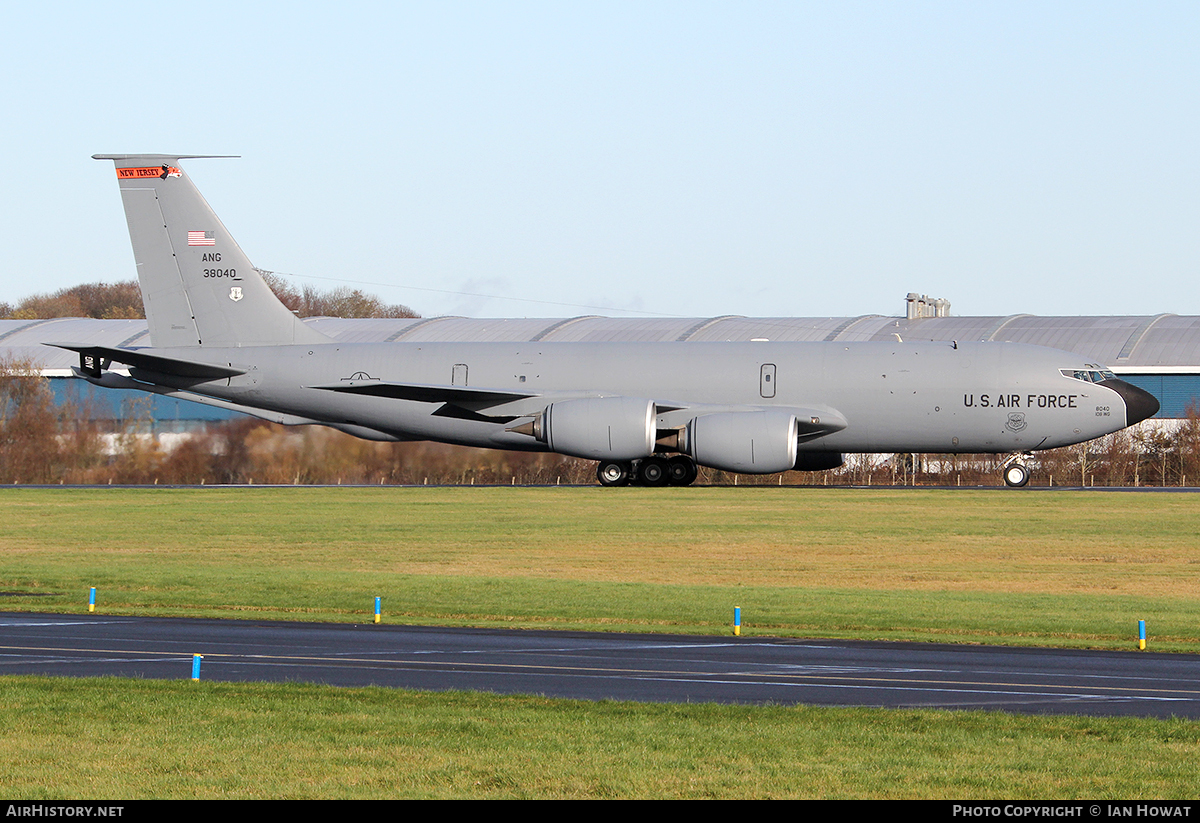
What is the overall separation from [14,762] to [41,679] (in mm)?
4737

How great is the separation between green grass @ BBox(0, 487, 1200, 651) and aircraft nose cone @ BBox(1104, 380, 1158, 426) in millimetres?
2837

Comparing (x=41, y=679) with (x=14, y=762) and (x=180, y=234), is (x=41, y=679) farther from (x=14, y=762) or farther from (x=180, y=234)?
(x=180, y=234)

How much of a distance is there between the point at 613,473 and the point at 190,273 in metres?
16.7

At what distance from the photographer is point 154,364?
53.5 m

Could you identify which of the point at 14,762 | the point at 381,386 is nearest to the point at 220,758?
the point at 14,762

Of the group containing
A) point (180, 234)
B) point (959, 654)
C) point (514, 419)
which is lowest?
point (959, 654)

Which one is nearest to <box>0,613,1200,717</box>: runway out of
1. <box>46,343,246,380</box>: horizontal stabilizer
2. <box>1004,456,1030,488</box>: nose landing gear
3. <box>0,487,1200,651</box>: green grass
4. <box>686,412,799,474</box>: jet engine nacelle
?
<box>0,487,1200,651</box>: green grass

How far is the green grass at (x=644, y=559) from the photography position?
Result: 2475 centimetres

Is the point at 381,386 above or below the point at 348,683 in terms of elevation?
above

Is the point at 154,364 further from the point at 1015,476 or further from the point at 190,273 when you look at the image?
the point at 1015,476

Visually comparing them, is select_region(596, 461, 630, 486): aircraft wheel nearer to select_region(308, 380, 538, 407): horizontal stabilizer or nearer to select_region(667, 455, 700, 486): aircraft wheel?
select_region(667, 455, 700, 486): aircraft wheel
